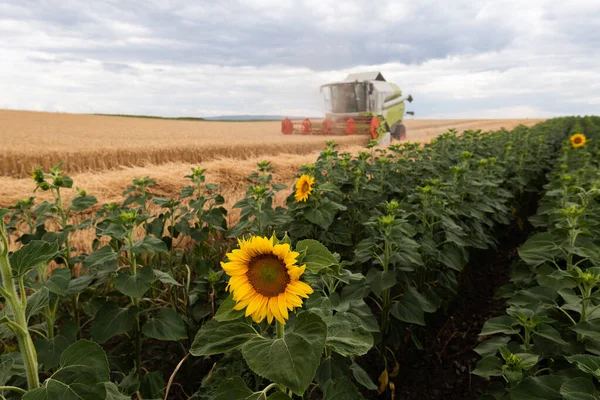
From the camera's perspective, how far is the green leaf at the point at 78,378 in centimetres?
113

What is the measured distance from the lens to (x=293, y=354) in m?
1.09

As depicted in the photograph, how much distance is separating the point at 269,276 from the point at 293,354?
229 millimetres

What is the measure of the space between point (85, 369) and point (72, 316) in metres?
1.67

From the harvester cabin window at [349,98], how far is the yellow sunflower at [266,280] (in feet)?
63.8

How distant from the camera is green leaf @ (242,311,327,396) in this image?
3.38ft

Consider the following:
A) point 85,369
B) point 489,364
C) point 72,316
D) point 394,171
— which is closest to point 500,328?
point 489,364

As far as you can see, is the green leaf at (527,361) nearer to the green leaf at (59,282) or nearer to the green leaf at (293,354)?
the green leaf at (293,354)

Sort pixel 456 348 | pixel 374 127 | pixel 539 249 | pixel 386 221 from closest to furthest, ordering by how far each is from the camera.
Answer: pixel 386 221 < pixel 539 249 < pixel 456 348 < pixel 374 127

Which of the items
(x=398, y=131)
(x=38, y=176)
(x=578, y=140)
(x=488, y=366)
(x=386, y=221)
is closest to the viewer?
(x=488, y=366)

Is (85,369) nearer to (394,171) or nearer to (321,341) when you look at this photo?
(321,341)

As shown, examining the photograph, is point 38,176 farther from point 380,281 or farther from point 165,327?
point 380,281

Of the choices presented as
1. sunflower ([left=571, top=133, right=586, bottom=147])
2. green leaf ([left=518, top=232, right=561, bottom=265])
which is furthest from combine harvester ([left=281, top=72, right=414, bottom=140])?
green leaf ([left=518, top=232, right=561, bottom=265])

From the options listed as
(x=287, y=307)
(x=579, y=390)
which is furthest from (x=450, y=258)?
(x=287, y=307)

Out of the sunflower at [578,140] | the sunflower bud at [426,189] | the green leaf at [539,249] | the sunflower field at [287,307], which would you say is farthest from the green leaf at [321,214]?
the sunflower at [578,140]
